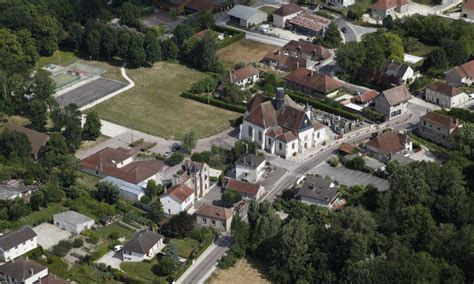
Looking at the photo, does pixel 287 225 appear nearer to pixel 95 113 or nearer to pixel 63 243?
pixel 63 243

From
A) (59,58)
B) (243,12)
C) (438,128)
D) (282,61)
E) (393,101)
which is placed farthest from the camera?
(243,12)

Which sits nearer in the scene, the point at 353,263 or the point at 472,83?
the point at 353,263

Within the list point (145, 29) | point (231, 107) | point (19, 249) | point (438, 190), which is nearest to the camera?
point (19, 249)

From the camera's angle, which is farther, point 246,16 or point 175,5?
point 175,5

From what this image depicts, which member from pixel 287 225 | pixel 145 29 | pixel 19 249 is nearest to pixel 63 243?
pixel 19 249

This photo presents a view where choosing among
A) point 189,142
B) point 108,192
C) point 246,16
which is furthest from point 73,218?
point 246,16

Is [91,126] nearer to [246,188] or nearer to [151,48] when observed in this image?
[246,188]

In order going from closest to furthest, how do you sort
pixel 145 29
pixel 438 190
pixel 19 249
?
pixel 19 249 → pixel 438 190 → pixel 145 29
